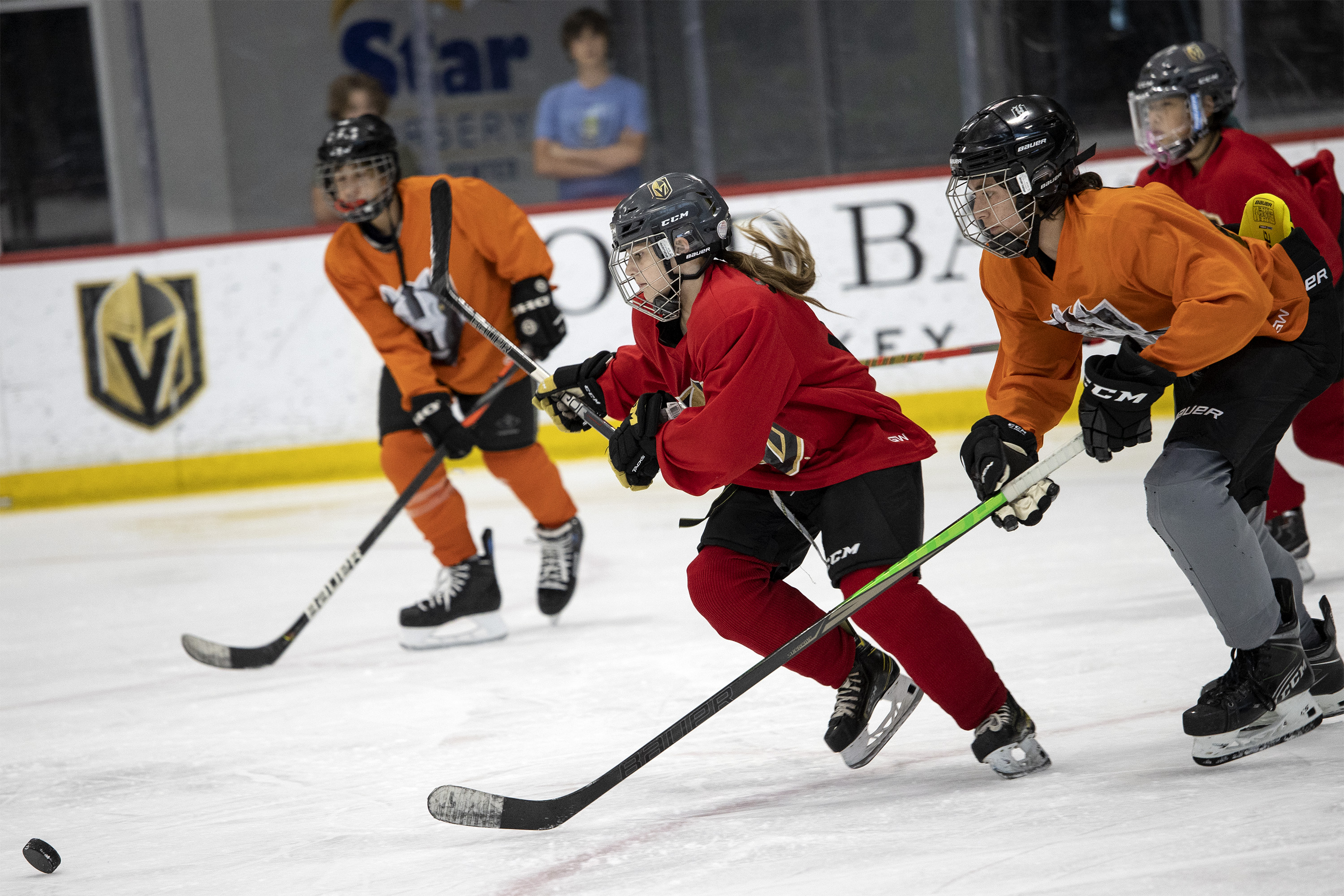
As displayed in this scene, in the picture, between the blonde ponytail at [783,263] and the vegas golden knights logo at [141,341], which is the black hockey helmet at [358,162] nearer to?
the blonde ponytail at [783,263]

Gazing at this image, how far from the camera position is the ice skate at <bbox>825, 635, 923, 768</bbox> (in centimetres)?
208

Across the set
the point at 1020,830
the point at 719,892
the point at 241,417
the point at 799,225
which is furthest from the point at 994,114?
the point at 241,417

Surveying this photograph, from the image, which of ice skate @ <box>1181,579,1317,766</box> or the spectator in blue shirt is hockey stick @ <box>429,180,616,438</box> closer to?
ice skate @ <box>1181,579,1317,766</box>

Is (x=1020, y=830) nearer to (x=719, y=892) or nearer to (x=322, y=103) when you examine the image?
(x=719, y=892)

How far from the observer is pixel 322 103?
25.2 feet

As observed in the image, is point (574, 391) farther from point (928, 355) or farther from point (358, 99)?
point (358, 99)

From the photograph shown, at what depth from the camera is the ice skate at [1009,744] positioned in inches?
78.3

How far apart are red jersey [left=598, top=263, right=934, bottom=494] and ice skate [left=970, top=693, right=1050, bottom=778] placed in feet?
1.26

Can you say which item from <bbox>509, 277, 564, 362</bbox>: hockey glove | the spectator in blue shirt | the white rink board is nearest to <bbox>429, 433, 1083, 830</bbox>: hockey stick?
<bbox>509, 277, 564, 362</bbox>: hockey glove

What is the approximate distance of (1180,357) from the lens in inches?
71.9

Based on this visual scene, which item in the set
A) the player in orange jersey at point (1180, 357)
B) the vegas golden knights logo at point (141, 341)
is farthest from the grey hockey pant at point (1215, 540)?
the vegas golden knights logo at point (141, 341)

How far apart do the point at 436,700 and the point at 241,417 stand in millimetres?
3371

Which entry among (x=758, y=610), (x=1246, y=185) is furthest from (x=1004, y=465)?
(x=1246, y=185)

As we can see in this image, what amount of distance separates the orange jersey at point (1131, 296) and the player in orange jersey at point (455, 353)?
1464 mm
